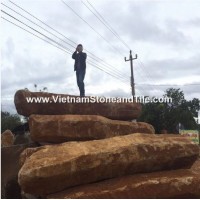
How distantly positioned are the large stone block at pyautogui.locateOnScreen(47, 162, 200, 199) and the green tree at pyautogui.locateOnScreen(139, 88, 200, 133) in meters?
20.3

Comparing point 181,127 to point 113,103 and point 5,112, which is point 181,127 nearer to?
point 113,103

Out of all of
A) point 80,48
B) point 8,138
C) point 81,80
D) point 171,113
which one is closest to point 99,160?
point 81,80

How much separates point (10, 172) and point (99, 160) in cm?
271

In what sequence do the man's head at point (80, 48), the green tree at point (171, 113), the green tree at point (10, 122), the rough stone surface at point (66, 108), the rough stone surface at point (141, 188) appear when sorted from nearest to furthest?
the rough stone surface at point (141, 188)
the rough stone surface at point (66, 108)
the man's head at point (80, 48)
the green tree at point (171, 113)
the green tree at point (10, 122)

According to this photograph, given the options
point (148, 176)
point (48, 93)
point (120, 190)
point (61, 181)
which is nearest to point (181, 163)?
point (148, 176)

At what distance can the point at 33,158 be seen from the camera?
620 centimetres

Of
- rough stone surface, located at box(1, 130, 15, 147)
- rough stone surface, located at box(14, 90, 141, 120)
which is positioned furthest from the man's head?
rough stone surface, located at box(1, 130, 15, 147)

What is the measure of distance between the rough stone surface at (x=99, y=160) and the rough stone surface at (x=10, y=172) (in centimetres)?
147

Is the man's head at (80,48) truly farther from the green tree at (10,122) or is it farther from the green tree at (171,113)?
the green tree at (10,122)

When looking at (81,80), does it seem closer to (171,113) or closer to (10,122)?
(171,113)

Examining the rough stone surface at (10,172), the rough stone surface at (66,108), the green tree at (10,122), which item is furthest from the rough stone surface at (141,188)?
the green tree at (10,122)

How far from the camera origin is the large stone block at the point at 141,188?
5.83 metres

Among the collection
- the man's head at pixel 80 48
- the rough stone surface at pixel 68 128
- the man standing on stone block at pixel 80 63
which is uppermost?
the man's head at pixel 80 48

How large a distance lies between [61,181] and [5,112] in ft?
158
